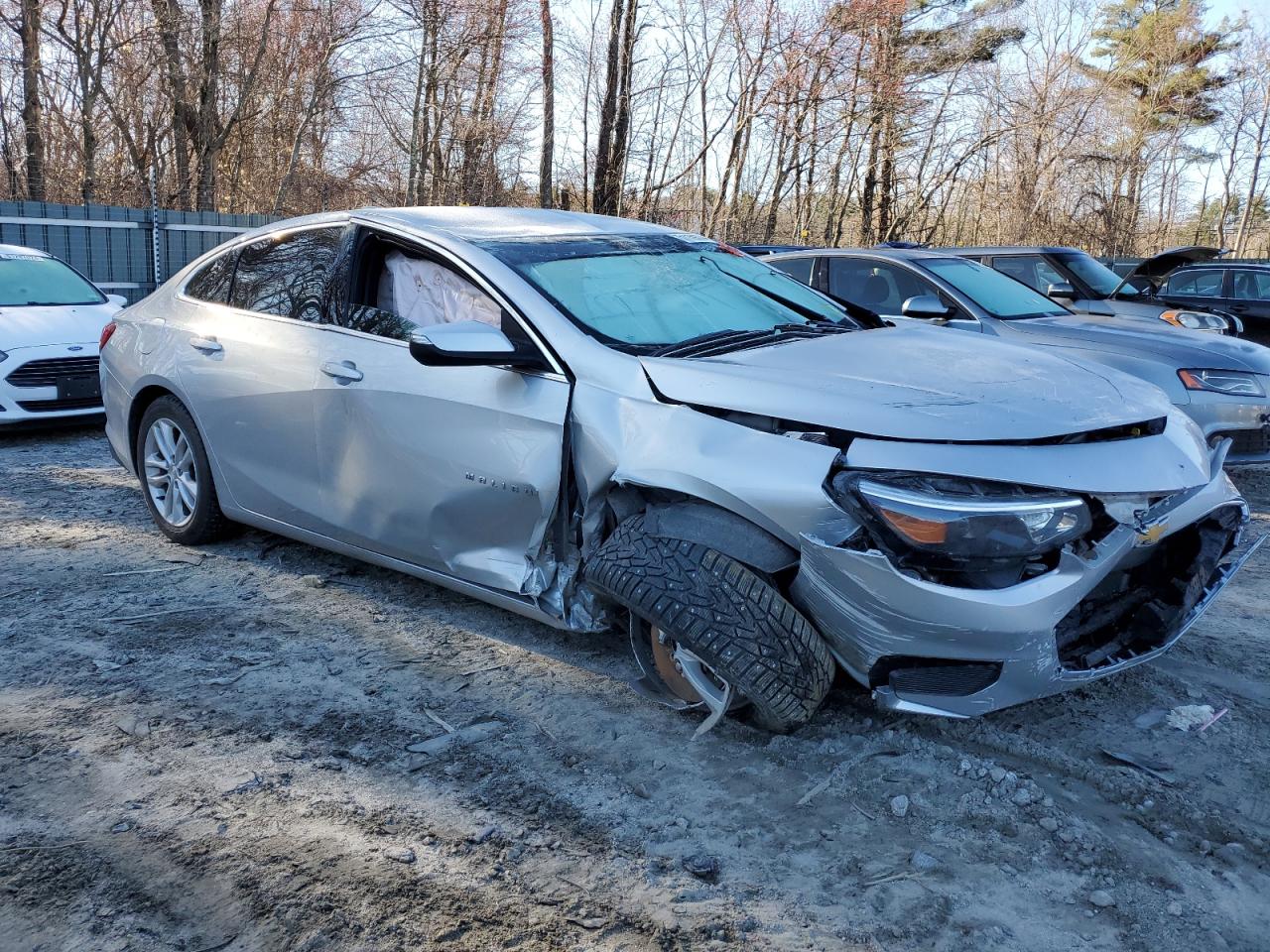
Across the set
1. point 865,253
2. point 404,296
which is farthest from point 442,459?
point 865,253

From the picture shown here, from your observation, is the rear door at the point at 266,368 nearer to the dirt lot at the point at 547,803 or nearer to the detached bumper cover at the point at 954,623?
the dirt lot at the point at 547,803

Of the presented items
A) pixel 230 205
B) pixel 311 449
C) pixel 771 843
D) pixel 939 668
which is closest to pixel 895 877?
pixel 771 843

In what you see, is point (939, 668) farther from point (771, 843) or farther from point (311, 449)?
point (311, 449)

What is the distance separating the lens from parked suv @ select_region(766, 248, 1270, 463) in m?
6.46

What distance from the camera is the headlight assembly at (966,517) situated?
105 inches

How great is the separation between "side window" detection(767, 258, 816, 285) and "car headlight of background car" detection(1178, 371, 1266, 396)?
9.81 ft

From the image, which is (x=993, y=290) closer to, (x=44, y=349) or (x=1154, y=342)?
(x=1154, y=342)

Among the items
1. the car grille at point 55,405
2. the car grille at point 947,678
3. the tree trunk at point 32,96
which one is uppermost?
the tree trunk at point 32,96

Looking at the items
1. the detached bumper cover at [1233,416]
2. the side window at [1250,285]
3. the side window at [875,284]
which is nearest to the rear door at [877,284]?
the side window at [875,284]

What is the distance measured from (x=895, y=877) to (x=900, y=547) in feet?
2.63

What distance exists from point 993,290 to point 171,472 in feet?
19.2

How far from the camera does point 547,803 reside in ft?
9.25

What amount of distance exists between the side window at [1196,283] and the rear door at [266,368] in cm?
1011

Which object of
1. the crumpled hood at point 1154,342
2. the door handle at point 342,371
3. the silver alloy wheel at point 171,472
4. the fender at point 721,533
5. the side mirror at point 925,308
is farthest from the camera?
the crumpled hood at point 1154,342
